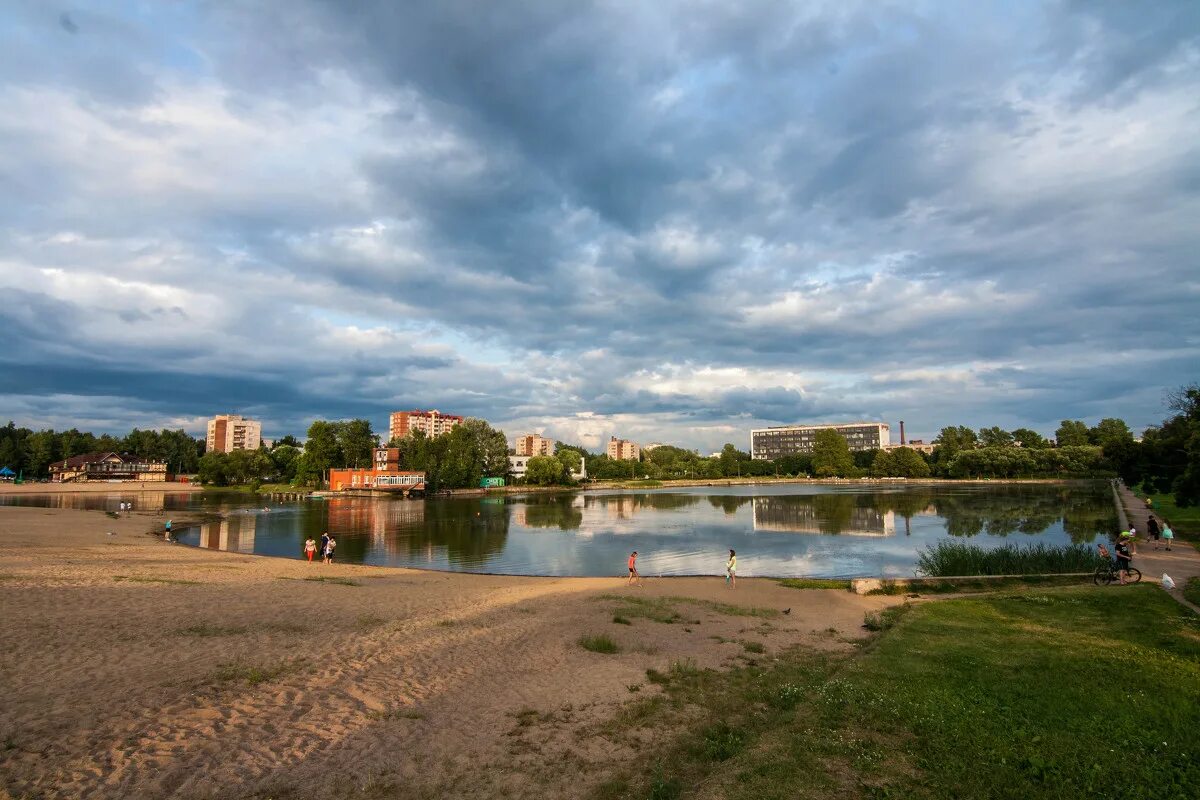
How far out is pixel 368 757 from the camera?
29.2 feet

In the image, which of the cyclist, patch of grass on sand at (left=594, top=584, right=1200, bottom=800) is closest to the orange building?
the cyclist

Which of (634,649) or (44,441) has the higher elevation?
(44,441)

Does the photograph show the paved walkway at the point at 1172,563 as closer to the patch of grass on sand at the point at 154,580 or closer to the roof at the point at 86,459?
the patch of grass on sand at the point at 154,580

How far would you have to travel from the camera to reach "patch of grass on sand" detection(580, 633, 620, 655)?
15.3 metres

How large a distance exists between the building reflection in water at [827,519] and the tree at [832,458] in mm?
113185

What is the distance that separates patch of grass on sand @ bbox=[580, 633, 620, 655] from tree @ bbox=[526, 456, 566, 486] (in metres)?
137

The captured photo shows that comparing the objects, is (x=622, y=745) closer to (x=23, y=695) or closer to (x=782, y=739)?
(x=782, y=739)

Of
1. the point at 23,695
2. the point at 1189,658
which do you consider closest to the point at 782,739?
the point at 1189,658

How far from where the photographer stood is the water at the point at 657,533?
37.4 m

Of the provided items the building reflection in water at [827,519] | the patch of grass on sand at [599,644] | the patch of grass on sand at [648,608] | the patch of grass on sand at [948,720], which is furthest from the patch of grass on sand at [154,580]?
the building reflection in water at [827,519]

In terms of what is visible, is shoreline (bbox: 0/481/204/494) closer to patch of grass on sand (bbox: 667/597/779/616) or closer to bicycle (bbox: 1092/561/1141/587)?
patch of grass on sand (bbox: 667/597/779/616)

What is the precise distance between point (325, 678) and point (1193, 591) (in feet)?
80.9

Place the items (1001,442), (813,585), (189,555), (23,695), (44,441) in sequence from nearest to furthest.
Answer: (23,695)
(813,585)
(189,555)
(44,441)
(1001,442)

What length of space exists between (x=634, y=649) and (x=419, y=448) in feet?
412
